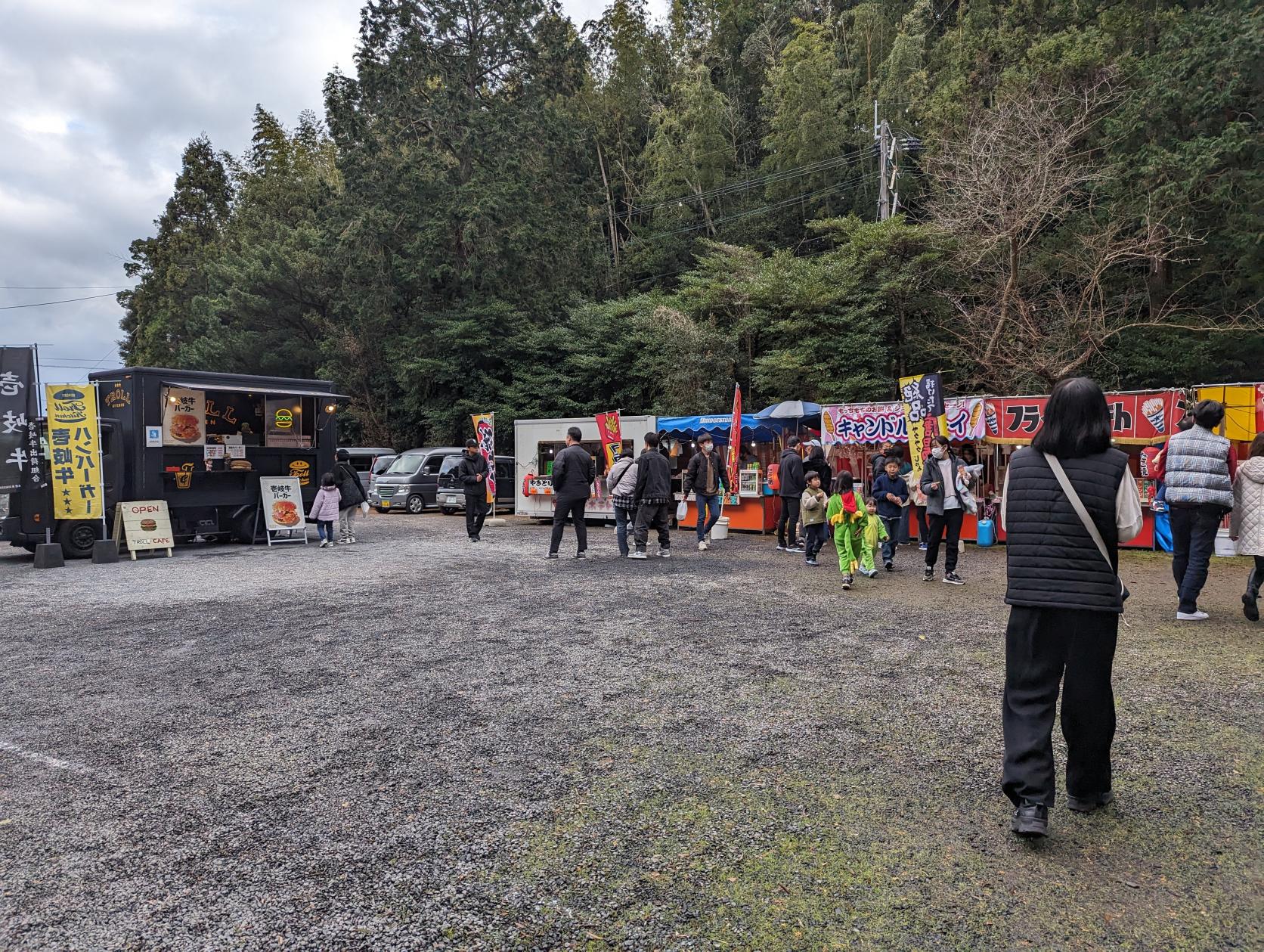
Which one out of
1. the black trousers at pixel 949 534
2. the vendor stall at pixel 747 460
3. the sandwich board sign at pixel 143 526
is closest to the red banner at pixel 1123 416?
the black trousers at pixel 949 534

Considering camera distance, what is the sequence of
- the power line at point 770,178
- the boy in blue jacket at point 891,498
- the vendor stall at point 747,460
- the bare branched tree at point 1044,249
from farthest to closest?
the power line at point 770,178 < the bare branched tree at point 1044,249 < the vendor stall at point 747,460 < the boy in blue jacket at point 891,498

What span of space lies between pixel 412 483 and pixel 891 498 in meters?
13.5

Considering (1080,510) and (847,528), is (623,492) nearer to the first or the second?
(847,528)

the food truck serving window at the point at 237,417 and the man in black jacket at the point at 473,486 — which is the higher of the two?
the food truck serving window at the point at 237,417

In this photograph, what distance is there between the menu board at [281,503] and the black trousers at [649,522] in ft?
20.7

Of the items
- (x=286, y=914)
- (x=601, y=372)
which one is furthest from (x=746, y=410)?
(x=286, y=914)

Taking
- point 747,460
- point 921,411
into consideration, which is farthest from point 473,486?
point 921,411

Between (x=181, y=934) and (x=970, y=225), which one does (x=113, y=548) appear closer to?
(x=181, y=934)

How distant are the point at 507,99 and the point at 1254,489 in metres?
29.0

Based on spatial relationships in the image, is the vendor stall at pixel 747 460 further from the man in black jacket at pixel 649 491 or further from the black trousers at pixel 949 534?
the black trousers at pixel 949 534

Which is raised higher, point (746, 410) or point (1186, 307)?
point (1186, 307)

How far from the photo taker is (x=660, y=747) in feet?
13.0

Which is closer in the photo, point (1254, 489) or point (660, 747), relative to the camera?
point (660, 747)

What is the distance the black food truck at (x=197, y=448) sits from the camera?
468 inches
